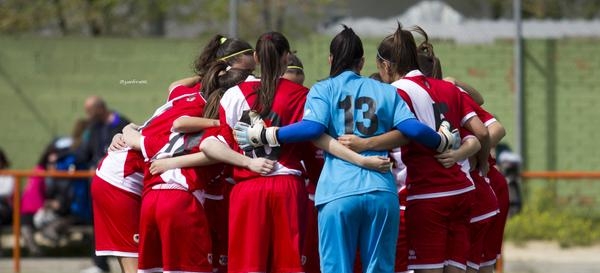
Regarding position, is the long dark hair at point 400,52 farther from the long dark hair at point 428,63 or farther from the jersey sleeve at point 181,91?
the jersey sleeve at point 181,91

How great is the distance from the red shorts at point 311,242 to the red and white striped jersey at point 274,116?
26 cm

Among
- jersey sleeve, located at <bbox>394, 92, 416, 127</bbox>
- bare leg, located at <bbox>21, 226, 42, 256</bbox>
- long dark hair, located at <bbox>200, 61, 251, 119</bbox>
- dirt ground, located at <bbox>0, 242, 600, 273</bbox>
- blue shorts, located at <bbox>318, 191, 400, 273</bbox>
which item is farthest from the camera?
bare leg, located at <bbox>21, 226, 42, 256</bbox>

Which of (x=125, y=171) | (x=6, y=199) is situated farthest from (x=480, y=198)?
(x=6, y=199)

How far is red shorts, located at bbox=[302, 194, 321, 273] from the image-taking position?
277 inches

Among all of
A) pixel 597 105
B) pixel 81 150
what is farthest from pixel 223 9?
pixel 597 105

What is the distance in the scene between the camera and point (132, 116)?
16203mm

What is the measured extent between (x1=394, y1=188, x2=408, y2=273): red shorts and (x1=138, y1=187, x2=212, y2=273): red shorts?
46.0 inches

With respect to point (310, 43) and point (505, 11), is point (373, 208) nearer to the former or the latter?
point (310, 43)

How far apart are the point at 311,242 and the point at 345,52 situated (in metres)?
1.16

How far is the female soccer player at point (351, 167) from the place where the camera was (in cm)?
664

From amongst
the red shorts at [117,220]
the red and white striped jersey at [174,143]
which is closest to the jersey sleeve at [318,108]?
the red and white striped jersey at [174,143]

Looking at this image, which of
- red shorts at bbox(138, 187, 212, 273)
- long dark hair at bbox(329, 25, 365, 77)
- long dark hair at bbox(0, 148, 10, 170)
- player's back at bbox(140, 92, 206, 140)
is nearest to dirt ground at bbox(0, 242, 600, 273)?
long dark hair at bbox(0, 148, 10, 170)

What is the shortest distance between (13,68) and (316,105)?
34.2ft

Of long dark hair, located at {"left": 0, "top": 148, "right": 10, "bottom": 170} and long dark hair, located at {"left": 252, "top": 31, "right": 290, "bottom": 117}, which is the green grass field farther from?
long dark hair, located at {"left": 252, "top": 31, "right": 290, "bottom": 117}
